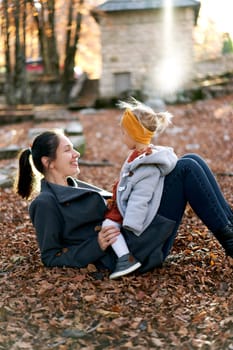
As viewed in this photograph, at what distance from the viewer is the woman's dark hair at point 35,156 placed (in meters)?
3.90

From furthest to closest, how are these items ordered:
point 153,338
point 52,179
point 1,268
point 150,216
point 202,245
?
1. point 202,245
2. point 1,268
3. point 52,179
4. point 150,216
5. point 153,338

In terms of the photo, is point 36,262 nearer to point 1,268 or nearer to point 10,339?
point 1,268

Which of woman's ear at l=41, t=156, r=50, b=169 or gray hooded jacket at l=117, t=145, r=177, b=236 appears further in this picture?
woman's ear at l=41, t=156, r=50, b=169

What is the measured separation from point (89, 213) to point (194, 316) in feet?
3.14

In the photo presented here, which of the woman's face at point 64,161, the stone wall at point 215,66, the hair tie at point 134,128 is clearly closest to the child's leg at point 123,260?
the woman's face at point 64,161

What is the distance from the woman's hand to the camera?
3.68 m

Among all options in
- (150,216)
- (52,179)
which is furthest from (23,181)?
(150,216)

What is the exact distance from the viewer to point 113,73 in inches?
742

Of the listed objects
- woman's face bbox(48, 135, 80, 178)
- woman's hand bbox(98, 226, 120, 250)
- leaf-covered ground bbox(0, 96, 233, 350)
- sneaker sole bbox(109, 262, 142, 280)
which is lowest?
leaf-covered ground bbox(0, 96, 233, 350)

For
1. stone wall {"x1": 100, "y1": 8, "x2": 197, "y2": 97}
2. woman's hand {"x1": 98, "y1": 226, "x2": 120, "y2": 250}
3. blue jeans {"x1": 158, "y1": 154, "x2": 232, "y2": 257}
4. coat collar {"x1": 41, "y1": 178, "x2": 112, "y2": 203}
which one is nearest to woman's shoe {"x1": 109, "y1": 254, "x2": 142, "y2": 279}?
woman's hand {"x1": 98, "y1": 226, "x2": 120, "y2": 250}

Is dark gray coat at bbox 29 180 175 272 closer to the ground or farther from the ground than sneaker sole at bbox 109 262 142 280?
farther from the ground

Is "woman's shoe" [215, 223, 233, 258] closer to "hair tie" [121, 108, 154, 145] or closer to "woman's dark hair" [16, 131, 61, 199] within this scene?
"hair tie" [121, 108, 154, 145]

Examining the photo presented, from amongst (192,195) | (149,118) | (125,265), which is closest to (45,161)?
(149,118)

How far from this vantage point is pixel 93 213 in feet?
12.6
